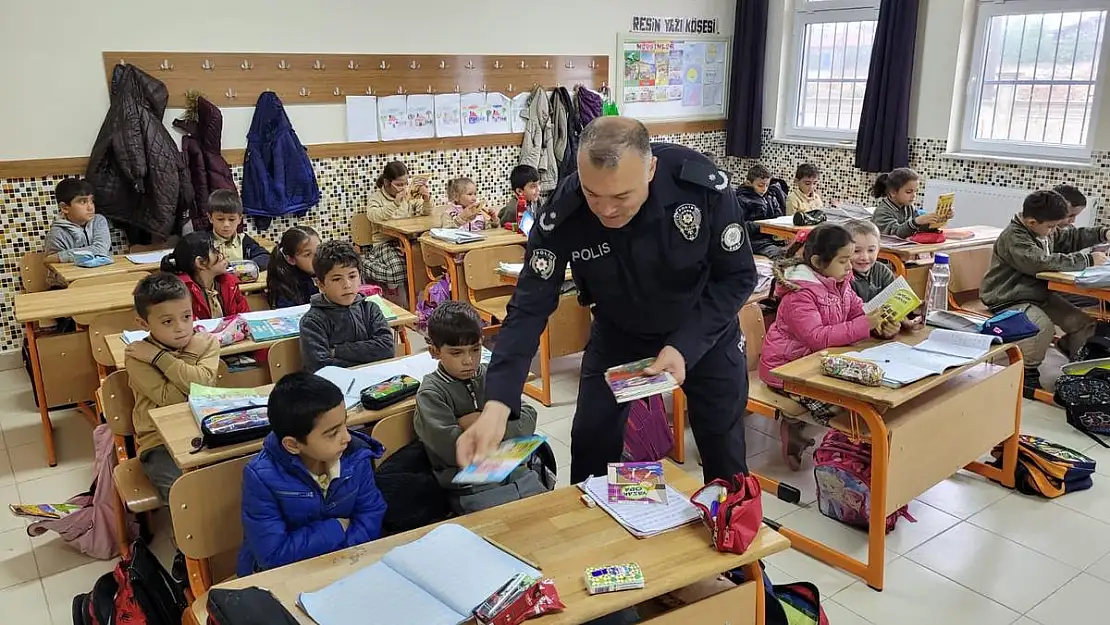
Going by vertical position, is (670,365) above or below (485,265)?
above

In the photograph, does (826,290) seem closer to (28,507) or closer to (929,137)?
(28,507)

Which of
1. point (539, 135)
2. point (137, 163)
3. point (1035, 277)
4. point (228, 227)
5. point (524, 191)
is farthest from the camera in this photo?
point (539, 135)

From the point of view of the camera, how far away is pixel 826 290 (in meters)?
3.19

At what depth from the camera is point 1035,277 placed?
14.1 feet

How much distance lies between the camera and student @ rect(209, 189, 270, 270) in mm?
4664

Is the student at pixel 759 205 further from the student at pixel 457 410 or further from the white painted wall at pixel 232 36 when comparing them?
the student at pixel 457 410

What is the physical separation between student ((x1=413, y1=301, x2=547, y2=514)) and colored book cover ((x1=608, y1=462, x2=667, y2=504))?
0.44m

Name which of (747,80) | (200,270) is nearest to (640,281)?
(200,270)

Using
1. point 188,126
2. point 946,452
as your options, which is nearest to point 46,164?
point 188,126

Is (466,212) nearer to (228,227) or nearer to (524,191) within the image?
(524,191)

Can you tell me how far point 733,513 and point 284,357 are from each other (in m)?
2.03

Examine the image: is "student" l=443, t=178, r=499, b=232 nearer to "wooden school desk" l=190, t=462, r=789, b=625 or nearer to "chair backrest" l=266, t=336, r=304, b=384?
"chair backrest" l=266, t=336, r=304, b=384

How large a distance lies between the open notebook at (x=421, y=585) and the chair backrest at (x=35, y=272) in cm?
390

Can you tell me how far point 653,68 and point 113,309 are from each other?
5272 mm
